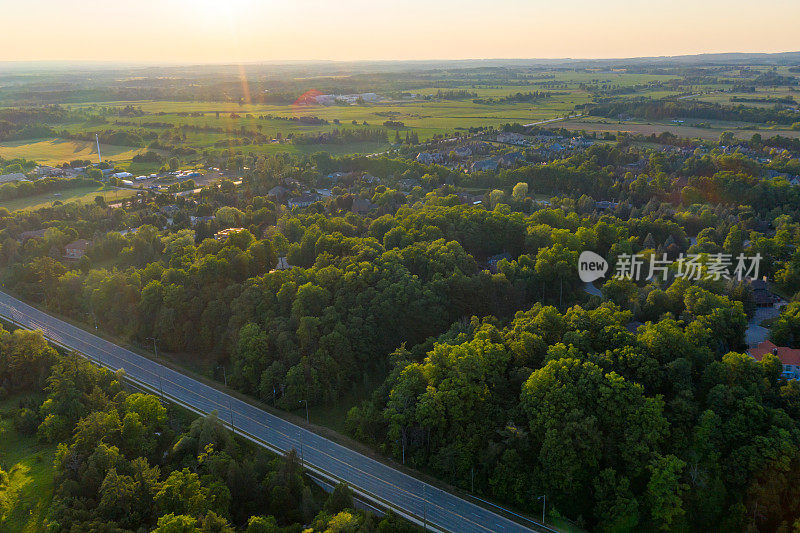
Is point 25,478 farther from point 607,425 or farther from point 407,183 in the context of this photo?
point 407,183

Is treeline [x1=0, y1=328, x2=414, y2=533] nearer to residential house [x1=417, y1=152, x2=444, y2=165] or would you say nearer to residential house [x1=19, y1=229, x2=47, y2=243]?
residential house [x1=19, y1=229, x2=47, y2=243]

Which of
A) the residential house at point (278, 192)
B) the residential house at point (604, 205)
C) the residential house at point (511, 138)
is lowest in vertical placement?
the residential house at point (604, 205)

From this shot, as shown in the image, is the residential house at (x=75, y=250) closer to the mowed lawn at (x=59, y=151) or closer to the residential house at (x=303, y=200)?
the residential house at (x=303, y=200)

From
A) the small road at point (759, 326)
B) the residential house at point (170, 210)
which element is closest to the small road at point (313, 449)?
the small road at point (759, 326)

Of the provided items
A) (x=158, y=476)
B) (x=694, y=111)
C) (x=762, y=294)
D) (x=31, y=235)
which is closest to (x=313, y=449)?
(x=158, y=476)

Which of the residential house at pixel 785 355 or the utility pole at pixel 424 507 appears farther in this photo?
the residential house at pixel 785 355

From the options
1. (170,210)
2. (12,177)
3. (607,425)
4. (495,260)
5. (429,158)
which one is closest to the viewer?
(607,425)

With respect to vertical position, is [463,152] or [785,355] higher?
[463,152]
